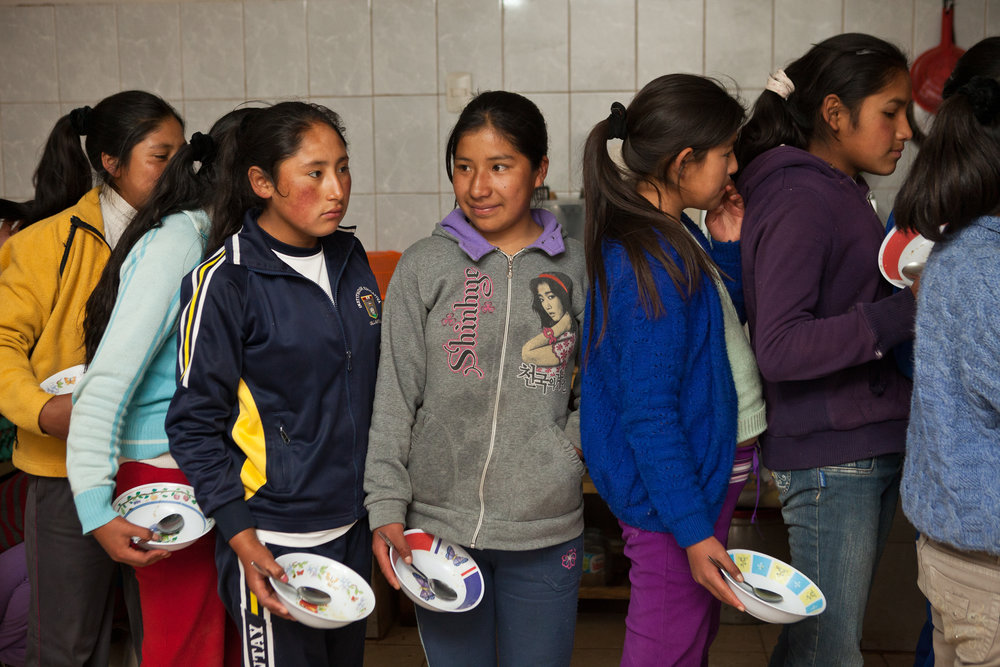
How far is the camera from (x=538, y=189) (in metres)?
1.59

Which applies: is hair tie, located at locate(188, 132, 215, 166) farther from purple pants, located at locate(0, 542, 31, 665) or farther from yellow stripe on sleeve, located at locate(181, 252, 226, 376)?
purple pants, located at locate(0, 542, 31, 665)

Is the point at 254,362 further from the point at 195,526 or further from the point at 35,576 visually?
the point at 35,576

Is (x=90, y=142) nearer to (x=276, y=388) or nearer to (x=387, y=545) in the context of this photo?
(x=276, y=388)

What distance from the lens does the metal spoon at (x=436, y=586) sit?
1355mm

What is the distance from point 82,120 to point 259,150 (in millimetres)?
607

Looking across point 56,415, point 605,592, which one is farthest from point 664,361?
point 605,592

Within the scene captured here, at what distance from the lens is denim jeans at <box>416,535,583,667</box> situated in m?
1.43

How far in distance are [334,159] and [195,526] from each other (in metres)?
0.62

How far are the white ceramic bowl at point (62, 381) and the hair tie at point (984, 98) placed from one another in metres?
1.47

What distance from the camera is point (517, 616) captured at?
1.45m

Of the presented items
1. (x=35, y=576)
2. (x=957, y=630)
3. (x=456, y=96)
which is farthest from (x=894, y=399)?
(x=456, y=96)

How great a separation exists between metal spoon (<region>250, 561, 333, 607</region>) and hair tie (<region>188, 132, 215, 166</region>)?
28.4 inches

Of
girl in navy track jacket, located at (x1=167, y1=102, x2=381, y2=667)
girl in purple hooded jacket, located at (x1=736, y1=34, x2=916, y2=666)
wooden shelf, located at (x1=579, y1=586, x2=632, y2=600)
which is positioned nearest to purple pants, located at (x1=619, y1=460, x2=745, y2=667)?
girl in purple hooded jacket, located at (x1=736, y1=34, x2=916, y2=666)

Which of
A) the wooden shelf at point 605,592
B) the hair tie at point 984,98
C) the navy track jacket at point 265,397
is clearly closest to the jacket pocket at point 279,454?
the navy track jacket at point 265,397
